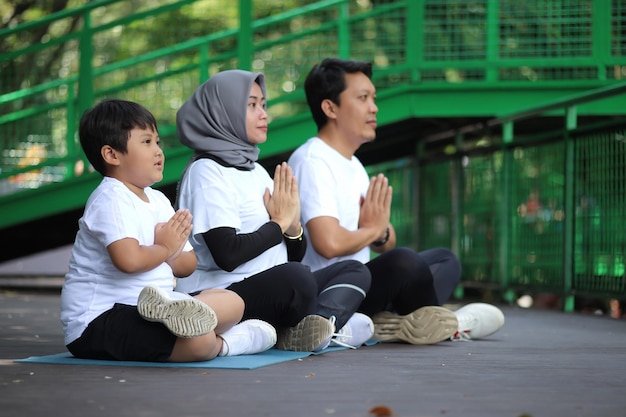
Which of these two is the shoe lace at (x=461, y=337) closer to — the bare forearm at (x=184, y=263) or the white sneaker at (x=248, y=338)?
the white sneaker at (x=248, y=338)

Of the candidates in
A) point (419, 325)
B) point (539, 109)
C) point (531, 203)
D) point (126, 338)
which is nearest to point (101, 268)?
point (126, 338)

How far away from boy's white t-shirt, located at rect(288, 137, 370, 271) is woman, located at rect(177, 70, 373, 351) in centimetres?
35

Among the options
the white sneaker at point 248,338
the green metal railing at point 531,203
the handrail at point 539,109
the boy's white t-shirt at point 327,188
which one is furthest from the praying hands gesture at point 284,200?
the handrail at point 539,109

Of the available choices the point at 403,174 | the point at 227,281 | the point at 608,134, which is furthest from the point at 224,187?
the point at 403,174

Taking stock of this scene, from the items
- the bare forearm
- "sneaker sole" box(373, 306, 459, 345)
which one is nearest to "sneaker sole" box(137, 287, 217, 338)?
the bare forearm

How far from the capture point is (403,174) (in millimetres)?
16250

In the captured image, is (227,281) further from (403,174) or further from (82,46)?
(403,174)

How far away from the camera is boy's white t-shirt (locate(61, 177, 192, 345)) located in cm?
555

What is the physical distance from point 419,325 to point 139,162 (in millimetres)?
2128

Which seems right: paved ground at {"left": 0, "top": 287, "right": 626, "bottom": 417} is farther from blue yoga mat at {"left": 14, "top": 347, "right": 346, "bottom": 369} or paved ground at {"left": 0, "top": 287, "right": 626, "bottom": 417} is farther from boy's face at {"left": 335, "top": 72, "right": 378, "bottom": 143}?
boy's face at {"left": 335, "top": 72, "right": 378, "bottom": 143}

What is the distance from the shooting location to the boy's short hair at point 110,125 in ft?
19.1

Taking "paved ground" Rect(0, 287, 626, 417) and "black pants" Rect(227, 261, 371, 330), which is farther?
"black pants" Rect(227, 261, 371, 330)

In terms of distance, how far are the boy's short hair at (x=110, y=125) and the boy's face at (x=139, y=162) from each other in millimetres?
29

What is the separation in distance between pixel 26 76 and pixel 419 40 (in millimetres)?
4055
